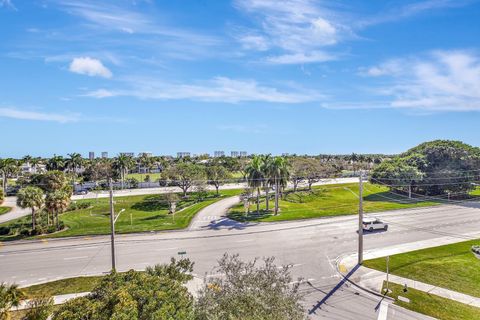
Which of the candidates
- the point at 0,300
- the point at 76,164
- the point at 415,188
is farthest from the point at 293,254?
the point at 76,164

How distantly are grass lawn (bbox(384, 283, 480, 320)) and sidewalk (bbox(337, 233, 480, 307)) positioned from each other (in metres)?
0.81

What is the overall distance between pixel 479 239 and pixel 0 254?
4881 centimetres

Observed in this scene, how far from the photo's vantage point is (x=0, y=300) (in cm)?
1244

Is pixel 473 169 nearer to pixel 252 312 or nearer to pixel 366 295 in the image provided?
pixel 366 295

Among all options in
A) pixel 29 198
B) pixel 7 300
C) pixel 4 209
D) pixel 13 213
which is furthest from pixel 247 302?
pixel 4 209

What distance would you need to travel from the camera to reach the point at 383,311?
20312 millimetres

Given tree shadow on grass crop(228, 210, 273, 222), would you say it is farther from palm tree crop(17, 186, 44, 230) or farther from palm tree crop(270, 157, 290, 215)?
palm tree crop(17, 186, 44, 230)

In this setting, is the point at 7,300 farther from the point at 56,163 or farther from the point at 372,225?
the point at 56,163

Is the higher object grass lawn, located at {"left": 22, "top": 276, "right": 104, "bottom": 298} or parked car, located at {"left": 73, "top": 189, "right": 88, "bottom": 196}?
parked car, located at {"left": 73, "top": 189, "right": 88, "bottom": 196}

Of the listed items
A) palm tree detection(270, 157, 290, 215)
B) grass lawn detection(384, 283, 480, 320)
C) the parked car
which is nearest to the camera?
grass lawn detection(384, 283, 480, 320)

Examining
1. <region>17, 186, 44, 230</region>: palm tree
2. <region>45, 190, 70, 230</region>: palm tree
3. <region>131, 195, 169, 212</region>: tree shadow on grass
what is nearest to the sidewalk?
<region>45, 190, 70, 230</region>: palm tree

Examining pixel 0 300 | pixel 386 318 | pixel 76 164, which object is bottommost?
pixel 386 318

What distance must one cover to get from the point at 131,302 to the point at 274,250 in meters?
23.0

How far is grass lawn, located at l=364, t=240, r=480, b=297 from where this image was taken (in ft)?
79.1
